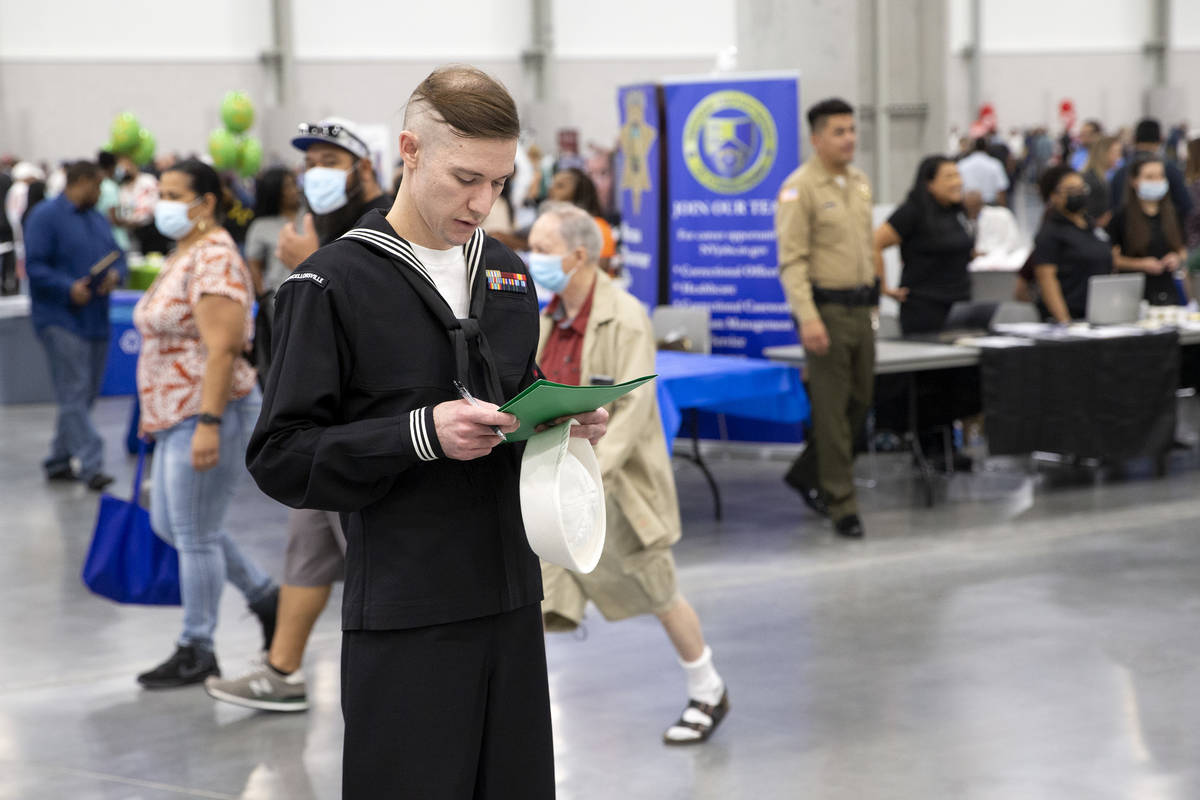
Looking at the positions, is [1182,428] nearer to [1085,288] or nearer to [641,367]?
[1085,288]

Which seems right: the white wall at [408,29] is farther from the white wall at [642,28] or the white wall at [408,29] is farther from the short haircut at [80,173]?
the short haircut at [80,173]

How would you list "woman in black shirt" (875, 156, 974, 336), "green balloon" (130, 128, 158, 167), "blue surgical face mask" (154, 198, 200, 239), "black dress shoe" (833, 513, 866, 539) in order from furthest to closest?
"green balloon" (130, 128, 158, 167)
"woman in black shirt" (875, 156, 974, 336)
"black dress shoe" (833, 513, 866, 539)
"blue surgical face mask" (154, 198, 200, 239)

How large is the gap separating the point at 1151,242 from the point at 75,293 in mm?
5396

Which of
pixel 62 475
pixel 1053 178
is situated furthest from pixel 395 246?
pixel 62 475

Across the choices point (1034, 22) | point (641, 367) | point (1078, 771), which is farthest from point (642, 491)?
point (1034, 22)

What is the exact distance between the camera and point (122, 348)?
10180 millimetres

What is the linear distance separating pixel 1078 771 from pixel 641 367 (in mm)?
1407

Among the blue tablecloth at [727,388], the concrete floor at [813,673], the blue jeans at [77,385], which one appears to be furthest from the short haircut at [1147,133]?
the blue jeans at [77,385]

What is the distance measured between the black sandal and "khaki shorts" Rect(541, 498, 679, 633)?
11.9 inches

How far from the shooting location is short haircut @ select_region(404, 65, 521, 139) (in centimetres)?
179

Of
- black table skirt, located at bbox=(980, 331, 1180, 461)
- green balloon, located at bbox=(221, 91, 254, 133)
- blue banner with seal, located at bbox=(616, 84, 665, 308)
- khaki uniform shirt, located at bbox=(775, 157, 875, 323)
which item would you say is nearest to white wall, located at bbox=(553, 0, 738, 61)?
green balloon, located at bbox=(221, 91, 254, 133)

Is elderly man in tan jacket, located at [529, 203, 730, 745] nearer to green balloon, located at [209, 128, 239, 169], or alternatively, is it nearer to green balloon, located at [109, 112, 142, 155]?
green balloon, located at [209, 128, 239, 169]

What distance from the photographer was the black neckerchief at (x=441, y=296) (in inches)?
71.9

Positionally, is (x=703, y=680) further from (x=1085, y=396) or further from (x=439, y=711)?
(x=1085, y=396)
